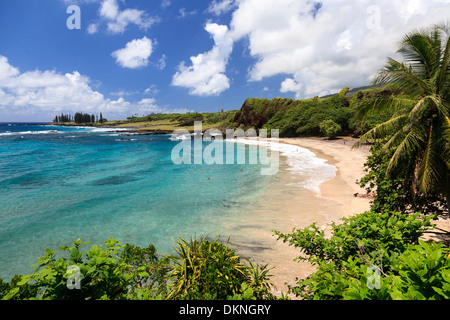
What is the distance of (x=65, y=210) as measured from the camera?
1783 centimetres

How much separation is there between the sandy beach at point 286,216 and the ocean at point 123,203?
81 centimetres

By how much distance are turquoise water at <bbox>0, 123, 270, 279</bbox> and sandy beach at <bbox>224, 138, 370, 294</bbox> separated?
1.93 m

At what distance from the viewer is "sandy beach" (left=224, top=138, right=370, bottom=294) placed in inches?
372

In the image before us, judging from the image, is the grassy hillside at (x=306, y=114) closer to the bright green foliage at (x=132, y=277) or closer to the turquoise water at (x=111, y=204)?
the turquoise water at (x=111, y=204)

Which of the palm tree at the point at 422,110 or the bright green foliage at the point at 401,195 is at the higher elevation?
the palm tree at the point at 422,110

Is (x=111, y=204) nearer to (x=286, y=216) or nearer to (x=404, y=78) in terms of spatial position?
(x=286, y=216)

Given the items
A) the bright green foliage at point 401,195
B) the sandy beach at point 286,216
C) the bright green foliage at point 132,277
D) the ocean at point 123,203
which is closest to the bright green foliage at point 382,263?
the bright green foliage at point 132,277

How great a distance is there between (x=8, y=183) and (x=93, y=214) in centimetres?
1821

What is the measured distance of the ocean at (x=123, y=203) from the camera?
43.3 feet

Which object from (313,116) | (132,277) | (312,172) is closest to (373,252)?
(132,277)

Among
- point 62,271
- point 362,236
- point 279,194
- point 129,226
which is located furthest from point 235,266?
point 279,194

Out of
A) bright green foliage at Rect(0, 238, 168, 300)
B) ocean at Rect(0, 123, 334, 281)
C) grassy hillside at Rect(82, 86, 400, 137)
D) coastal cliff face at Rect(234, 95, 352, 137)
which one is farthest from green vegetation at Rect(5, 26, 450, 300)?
coastal cliff face at Rect(234, 95, 352, 137)

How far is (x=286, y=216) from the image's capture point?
47.9 ft

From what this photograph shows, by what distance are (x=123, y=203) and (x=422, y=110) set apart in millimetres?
20854
